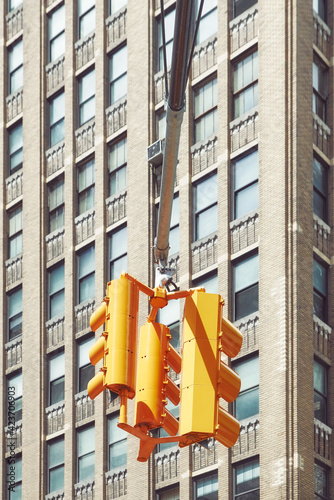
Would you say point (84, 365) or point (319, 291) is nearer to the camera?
point (319, 291)

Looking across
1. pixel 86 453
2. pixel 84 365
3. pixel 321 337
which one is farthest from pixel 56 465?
pixel 321 337

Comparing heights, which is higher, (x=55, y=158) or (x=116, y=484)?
(x=55, y=158)

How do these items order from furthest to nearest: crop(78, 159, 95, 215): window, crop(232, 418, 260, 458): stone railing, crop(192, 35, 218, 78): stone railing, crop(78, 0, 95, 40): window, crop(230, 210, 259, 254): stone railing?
crop(78, 0, 95, 40): window
crop(78, 159, 95, 215): window
crop(192, 35, 218, 78): stone railing
crop(230, 210, 259, 254): stone railing
crop(232, 418, 260, 458): stone railing

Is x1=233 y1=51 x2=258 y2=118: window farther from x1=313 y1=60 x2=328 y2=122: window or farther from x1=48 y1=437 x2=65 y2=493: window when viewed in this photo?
x1=48 y1=437 x2=65 y2=493: window

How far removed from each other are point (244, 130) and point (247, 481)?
10.6m

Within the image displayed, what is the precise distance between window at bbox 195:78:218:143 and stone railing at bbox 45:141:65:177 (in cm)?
753

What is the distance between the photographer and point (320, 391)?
114 ft

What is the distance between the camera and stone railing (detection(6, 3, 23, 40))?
50244mm

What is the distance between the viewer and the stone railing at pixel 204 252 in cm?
3756

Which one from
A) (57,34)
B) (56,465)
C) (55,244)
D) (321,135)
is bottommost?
(56,465)

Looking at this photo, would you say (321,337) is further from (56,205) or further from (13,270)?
(13,270)

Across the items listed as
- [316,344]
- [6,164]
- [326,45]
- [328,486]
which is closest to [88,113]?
[6,164]

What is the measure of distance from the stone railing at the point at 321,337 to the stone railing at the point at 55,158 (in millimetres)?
14121

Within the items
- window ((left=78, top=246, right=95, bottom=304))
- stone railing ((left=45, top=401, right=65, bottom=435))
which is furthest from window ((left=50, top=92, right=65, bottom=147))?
stone railing ((left=45, top=401, right=65, bottom=435))
